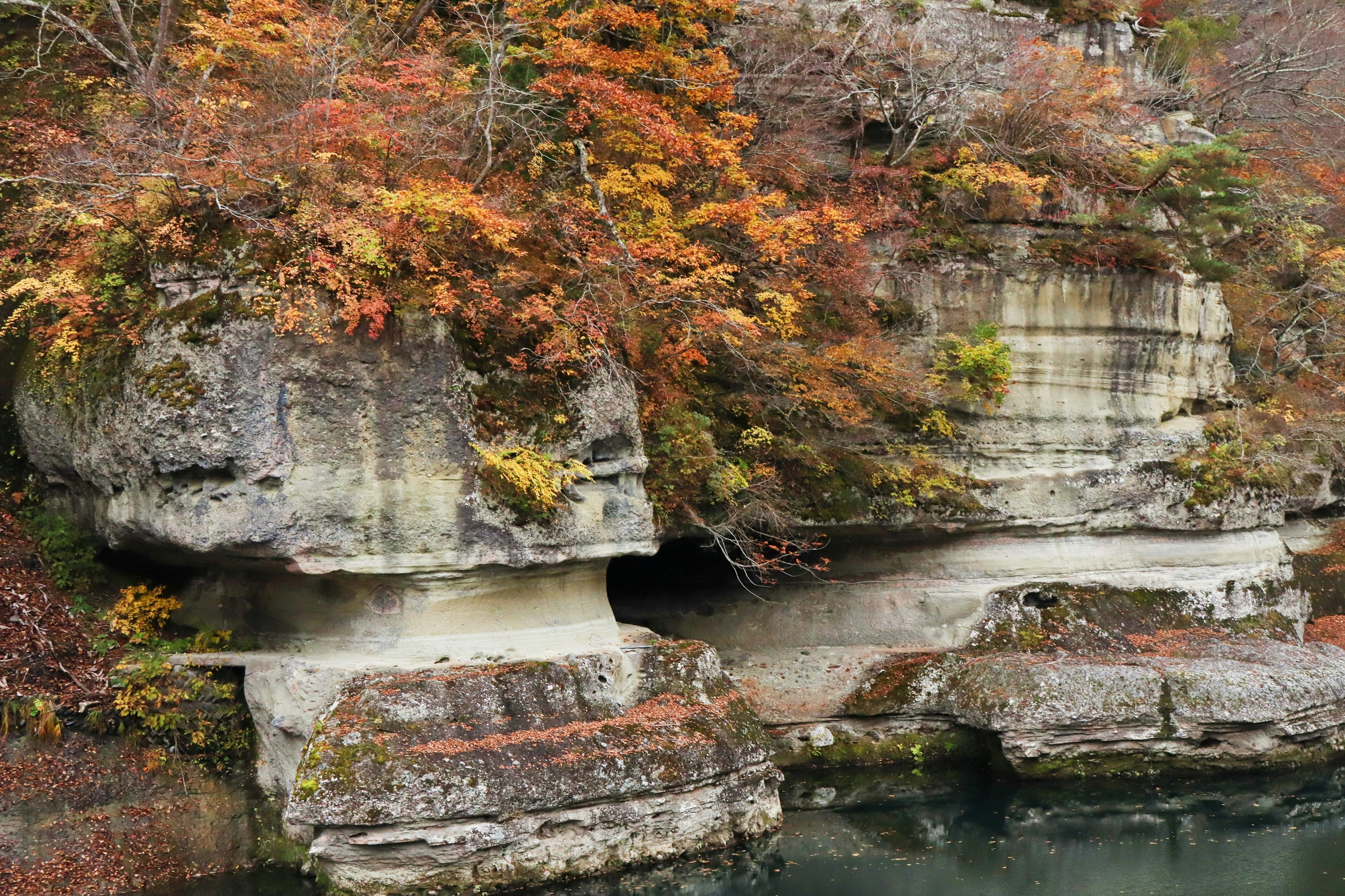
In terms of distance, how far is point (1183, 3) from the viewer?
23531mm

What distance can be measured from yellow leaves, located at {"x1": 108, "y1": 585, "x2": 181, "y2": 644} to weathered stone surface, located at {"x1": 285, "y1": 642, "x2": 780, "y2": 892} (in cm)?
334

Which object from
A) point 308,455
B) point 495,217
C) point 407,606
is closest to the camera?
point 308,455

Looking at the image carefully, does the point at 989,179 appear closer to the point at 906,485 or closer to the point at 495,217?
the point at 906,485

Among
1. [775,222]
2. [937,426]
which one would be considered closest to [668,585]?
[937,426]

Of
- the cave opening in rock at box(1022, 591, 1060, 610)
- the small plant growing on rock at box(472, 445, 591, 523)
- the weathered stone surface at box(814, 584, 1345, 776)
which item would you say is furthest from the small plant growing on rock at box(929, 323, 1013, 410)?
the small plant growing on rock at box(472, 445, 591, 523)

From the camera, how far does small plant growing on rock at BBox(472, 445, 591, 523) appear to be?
12.0m

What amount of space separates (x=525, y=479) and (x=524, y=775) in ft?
9.94

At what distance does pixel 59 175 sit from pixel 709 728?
374 inches

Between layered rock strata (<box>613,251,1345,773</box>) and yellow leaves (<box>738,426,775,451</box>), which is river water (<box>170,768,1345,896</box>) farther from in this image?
yellow leaves (<box>738,426,775,451</box>)

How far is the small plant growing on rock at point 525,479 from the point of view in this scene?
12008 mm

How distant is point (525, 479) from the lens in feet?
39.4

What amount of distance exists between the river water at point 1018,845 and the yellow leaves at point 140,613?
3.17m

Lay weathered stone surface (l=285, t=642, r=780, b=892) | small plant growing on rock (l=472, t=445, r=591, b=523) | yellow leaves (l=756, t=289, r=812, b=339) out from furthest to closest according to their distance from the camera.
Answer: yellow leaves (l=756, t=289, r=812, b=339) < small plant growing on rock (l=472, t=445, r=591, b=523) < weathered stone surface (l=285, t=642, r=780, b=892)

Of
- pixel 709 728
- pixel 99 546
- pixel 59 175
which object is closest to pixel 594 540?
pixel 709 728
